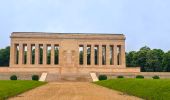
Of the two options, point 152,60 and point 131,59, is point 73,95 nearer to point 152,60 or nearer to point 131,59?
point 152,60

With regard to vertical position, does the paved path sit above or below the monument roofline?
below

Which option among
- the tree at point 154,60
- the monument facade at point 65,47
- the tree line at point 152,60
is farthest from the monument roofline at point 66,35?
the tree line at point 152,60

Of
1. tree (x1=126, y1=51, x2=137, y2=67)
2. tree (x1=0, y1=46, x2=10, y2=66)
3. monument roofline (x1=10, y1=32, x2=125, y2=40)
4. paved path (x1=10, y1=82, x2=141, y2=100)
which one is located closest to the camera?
paved path (x1=10, y1=82, x2=141, y2=100)

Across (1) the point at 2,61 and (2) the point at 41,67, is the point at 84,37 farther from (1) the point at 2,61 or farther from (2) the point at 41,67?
(1) the point at 2,61

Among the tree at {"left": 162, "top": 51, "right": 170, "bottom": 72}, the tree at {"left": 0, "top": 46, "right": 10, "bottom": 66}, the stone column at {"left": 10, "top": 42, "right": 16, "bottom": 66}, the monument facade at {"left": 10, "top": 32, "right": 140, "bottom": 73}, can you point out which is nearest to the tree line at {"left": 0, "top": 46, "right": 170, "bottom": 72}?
the tree at {"left": 162, "top": 51, "right": 170, "bottom": 72}

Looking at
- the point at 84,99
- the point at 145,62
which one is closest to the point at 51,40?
the point at 145,62

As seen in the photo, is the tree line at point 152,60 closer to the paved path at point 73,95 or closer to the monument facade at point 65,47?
the monument facade at point 65,47

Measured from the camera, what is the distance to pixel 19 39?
75.1 metres

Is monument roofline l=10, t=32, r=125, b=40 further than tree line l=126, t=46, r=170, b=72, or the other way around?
tree line l=126, t=46, r=170, b=72

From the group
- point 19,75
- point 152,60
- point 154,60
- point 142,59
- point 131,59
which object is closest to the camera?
point 19,75

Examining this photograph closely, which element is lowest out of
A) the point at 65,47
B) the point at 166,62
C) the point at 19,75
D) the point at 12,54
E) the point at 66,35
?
the point at 19,75

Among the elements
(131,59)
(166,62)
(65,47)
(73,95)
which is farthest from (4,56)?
(73,95)

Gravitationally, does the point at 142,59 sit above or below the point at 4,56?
below

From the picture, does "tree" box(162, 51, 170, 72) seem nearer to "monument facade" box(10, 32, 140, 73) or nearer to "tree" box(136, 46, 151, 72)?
"tree" box(136, 46, 151, 72)
